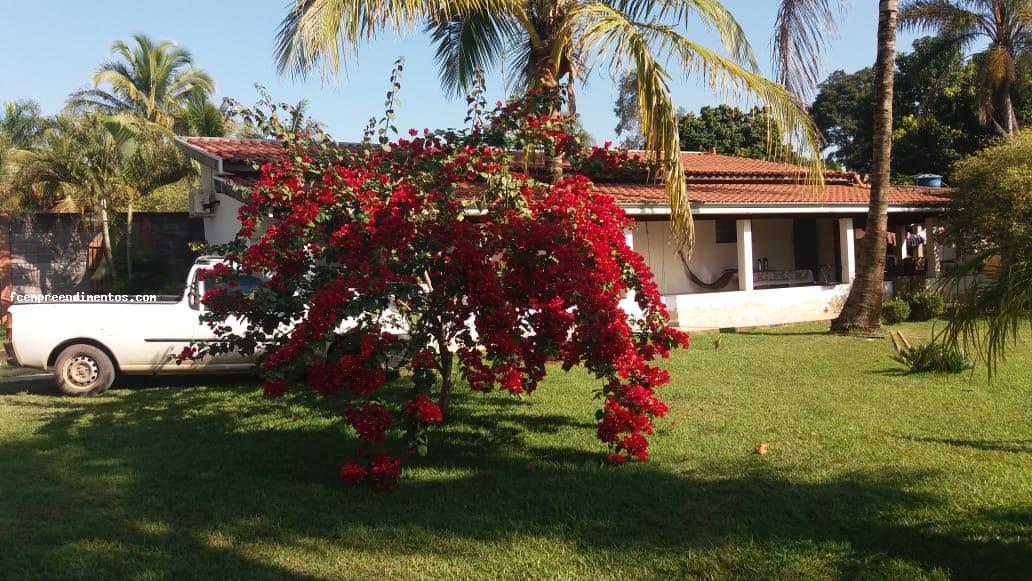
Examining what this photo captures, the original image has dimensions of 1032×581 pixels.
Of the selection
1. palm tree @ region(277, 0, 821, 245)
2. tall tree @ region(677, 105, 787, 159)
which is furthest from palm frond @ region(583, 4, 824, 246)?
tall tree @ region(677, 105, 787, 159)

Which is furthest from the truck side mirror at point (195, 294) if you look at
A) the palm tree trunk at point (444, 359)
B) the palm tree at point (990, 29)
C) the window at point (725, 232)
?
the palm tree at point (990, 29)

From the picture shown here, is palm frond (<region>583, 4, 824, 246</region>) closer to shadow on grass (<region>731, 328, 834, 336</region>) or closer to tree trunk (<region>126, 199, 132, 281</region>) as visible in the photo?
shadow on grass (<region>731, 328, 834, 336</region>)

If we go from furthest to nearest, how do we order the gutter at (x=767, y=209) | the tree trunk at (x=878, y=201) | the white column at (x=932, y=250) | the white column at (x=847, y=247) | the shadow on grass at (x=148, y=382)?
the white column at (x=932, y=250) < the white column at (x=847, y=247) < the gutter at (x=767, y=209) < the tree trunk at (x=878, y=201) < the shadow on grass at (x=148, y=382)

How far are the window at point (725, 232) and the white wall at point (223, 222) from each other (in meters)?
11.3

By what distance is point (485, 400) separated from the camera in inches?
349

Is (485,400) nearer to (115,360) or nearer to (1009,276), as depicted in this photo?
(115,360)

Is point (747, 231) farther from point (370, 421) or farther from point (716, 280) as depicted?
point (370, 421)

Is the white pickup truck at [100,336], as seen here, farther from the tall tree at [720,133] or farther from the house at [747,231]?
the tall tree at [720,133]

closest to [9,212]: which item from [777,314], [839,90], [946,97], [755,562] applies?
[777,314]

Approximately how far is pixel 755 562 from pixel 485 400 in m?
4.85

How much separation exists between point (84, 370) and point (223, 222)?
23.0ft

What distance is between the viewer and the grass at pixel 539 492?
14.3 ft

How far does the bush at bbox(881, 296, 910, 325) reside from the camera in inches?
656

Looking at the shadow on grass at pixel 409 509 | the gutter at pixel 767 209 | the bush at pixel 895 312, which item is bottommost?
the shadow on grass at pixel 409 509
